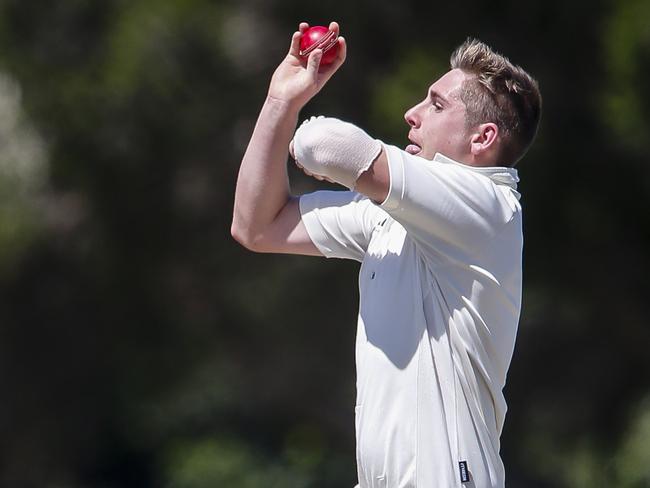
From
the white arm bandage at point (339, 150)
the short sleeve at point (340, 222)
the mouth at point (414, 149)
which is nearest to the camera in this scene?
the white arm bandage at point (339, 150)

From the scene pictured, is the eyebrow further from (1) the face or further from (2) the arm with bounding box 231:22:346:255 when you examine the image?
(2) the arm with bounding box 231:22:346:255

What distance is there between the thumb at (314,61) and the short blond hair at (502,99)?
12.5 inches

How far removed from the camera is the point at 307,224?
299 cm

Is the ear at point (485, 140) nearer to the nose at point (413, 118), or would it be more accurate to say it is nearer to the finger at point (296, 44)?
the nose at point (413, 118)

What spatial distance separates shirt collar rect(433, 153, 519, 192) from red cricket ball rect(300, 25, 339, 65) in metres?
0.32

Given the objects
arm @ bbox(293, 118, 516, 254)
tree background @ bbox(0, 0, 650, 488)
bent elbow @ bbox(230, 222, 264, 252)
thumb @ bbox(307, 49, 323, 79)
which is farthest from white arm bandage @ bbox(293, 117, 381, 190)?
tree background @ bbox(0, 0, 650, 488)

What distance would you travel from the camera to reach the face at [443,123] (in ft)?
9.02

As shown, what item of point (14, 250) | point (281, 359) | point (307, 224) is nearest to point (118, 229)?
point (14, 250)

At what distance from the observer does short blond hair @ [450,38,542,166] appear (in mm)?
2754

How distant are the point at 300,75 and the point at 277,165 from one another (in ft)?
0.77

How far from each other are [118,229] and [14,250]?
2.54 ft

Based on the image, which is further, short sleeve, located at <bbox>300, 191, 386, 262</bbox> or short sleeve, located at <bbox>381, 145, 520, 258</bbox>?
short sleeve, located at <bbox>300, 191, 386, 262</bbox>

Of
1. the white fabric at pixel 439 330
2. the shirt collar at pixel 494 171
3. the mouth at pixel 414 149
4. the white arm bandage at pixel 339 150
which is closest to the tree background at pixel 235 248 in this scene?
the mouth at pixel 414 149

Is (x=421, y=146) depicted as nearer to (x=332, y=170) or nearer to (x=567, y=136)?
(x=332, y=170)
